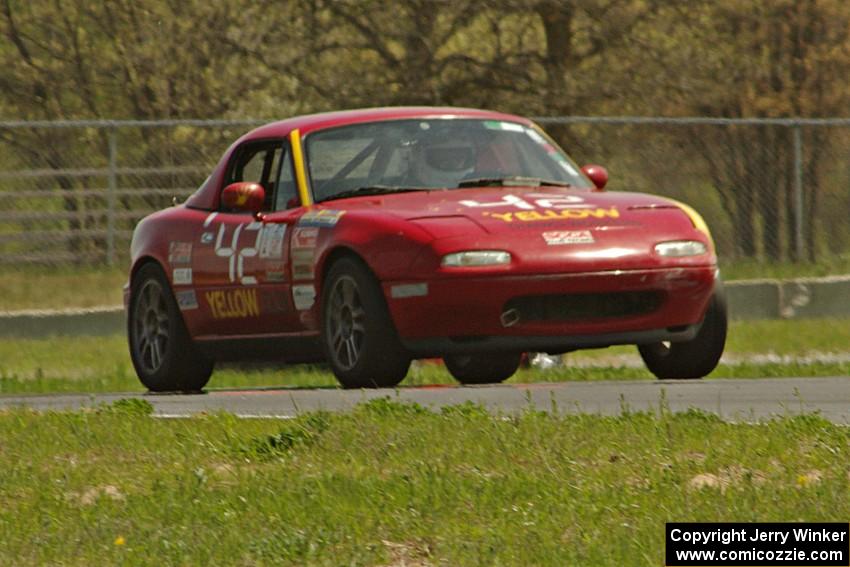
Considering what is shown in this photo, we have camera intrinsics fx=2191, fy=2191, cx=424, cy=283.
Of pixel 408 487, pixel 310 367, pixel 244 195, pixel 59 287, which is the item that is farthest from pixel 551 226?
pixel 59 287

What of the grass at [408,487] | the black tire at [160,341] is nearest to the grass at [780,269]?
the black tire at [160,341]

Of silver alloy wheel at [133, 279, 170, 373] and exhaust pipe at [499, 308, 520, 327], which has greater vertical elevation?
exhaust pipe at [499, 308, 520, 327]

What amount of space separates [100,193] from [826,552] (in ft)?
51.8

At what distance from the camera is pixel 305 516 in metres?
6.64

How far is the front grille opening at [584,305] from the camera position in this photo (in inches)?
447

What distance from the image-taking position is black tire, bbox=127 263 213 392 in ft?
43.8

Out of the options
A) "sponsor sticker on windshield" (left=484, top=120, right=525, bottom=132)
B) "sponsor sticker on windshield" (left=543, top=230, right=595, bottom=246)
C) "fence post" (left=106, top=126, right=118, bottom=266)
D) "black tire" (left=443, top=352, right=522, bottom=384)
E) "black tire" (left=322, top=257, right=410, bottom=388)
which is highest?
"sponsor sticker on windshield" (left=484, top=120, right=525, bottom=132)

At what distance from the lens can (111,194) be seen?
20875 mm

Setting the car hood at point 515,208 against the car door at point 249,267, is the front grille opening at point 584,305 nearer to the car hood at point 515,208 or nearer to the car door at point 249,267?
the car hood at point 515,208

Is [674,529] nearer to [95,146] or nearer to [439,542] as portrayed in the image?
[439,542]

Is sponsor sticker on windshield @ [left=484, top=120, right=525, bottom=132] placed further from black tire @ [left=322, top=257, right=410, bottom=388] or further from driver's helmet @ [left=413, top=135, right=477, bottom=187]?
black tire @ [left=322, top=257, right=410, bottom=388]

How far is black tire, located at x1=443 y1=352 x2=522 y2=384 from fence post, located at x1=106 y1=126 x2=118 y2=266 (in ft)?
24.2

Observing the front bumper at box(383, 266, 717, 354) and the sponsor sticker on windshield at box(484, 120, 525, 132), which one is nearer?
the front bumper at box(383, 266, 717, 354)

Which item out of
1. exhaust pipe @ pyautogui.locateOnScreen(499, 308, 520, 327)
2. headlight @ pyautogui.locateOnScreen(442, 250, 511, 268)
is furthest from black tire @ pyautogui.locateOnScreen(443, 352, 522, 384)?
headlight @ pyautogui.locateOnScreen(442, 250, 511, 268)
